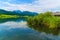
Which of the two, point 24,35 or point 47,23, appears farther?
point 47,23

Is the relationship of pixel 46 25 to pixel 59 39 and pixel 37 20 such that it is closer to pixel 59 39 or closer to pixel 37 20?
pixel 37 20

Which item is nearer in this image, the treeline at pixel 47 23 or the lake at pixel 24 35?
the lake at pixel 24 35

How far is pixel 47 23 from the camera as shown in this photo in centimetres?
2030

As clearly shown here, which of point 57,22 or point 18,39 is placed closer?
point 18,39

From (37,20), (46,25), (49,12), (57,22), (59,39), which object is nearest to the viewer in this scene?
(59,39)

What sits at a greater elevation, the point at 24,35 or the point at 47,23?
the point at 47,23

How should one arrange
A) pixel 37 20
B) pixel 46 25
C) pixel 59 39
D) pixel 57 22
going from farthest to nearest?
pixel 37 20, pixel 46 25, pixel 57 22, pixel 59 39

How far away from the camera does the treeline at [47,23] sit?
18.1 metres

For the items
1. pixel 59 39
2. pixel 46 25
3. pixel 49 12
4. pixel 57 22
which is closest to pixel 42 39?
pixel 59 39

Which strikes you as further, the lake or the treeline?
the treeline

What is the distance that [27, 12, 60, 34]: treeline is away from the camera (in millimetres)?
18052

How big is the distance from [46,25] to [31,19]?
4.55 meters

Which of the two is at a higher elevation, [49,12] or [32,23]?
[49,12]

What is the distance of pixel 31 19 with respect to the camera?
80.6 feet
